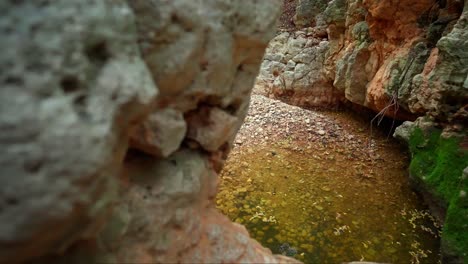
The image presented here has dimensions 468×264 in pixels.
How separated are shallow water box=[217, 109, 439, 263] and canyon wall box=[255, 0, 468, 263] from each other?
644 mm

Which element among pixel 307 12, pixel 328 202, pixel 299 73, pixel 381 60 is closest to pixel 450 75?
pixel 328 202

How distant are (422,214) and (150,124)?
6.29 metres

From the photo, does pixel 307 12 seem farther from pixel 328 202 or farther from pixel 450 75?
pixel 328 202

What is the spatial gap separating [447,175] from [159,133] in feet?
18.9

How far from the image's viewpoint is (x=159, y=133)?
106 inches

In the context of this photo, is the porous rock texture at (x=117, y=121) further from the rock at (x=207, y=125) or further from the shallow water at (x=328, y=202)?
the shallow water at (x=328, y=202)

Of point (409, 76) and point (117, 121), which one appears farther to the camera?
point (409, 76)

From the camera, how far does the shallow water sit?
611cm

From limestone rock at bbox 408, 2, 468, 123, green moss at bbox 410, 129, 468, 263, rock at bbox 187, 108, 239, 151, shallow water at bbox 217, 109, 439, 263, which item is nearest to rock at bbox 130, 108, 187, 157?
rock at bbox 187, 108, 239, 151

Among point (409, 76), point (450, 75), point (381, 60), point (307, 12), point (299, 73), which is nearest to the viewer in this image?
point (450, 75)

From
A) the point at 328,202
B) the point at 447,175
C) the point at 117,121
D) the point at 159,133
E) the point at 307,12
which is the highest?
the point at 117,121

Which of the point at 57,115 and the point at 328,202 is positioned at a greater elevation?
the point at 57,115

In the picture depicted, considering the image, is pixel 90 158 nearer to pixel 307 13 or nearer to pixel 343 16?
pixel 343 16

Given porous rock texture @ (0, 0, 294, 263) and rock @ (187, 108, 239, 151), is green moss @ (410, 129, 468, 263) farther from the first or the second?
rock @ (187, 108, 239, 151)
